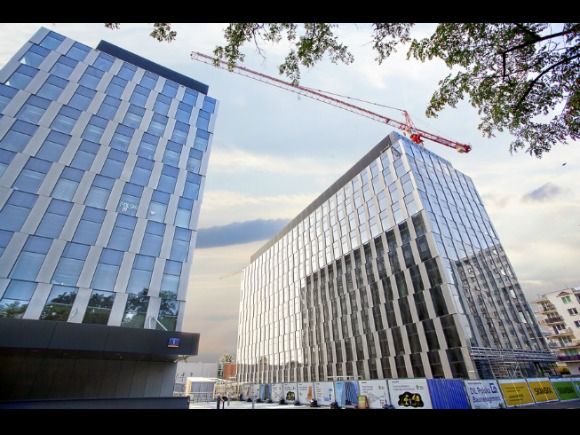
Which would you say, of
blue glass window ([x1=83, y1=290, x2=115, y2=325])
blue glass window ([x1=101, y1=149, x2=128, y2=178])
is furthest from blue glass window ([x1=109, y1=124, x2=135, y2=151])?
blue glass window ([x1=83, y1=290, x2=115, y2=325])

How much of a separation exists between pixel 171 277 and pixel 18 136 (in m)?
15.8

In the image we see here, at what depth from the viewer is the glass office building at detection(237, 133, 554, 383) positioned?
105 ft

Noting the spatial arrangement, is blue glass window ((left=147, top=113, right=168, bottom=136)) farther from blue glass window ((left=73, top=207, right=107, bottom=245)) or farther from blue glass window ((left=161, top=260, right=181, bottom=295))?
blue glass window ((left=161, top=260, right=181, bottom=295))

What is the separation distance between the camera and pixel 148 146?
27.0 meters

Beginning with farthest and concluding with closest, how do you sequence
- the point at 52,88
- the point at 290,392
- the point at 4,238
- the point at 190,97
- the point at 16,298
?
the point at 190,97 < the point at 290,392 < the point at 52,88 < the point at 4,238 < the point at 16,298

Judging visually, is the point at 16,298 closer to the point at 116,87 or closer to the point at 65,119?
the point at 65,119

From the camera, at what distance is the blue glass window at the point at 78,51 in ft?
95.4

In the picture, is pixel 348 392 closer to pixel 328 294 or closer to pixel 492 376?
pixel 492 376

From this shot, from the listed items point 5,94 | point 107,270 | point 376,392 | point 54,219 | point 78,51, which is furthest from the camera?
point 78,51

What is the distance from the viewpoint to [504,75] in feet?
28.5

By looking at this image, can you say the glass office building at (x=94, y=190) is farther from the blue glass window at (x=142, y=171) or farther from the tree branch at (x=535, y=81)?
the tree branch at (x=535, y=81)

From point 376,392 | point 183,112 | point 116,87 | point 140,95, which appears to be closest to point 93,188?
point 140,95

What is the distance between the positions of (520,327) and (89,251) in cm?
4672
